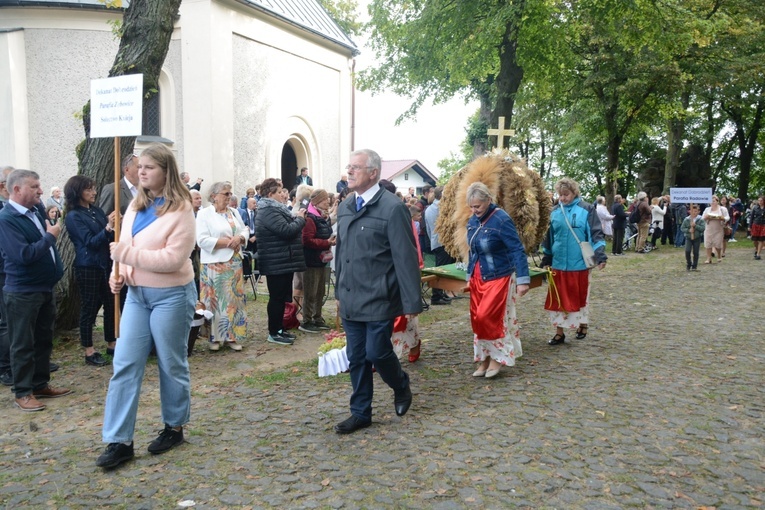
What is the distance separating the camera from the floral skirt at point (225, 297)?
761cm

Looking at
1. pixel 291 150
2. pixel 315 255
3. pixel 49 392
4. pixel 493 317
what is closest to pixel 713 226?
pixel 291 150

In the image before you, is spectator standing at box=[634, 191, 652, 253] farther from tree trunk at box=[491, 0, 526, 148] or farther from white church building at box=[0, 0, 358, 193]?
white church building at box=[0, 0, 358, 193]

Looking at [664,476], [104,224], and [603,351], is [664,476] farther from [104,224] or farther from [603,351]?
[104,224]

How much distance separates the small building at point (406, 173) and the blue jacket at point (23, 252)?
47.5 meters

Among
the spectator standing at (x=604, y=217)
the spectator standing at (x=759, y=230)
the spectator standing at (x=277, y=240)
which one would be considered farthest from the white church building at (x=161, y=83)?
the spectator standing at (x=759, y=230)

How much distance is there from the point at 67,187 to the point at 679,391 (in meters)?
6.22

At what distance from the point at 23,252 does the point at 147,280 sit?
6.26ft

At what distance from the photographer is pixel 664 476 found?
4.16m

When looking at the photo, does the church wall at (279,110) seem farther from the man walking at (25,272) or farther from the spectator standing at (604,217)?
the man walking at (25,272)

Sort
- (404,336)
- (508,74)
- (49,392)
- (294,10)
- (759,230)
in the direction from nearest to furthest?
1. (49,392)
2. (404,336)
3. (508,74)
4. (759,230)
5. (294,10)

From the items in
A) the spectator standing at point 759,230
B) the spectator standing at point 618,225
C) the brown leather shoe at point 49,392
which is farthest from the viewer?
the spectator standing at point 618,225

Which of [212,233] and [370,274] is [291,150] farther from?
[370,274]

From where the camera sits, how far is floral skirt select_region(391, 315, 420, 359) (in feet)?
22.6

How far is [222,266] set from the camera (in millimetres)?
7586
